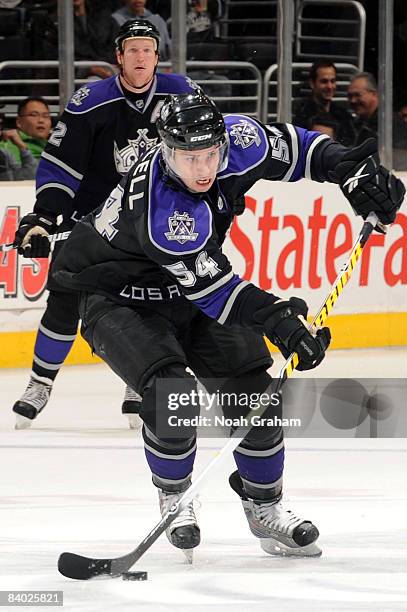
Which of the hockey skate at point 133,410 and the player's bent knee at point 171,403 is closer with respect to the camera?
the player's bent knee at point 171,403

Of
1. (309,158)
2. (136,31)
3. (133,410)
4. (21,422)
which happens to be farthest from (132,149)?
(309,158)

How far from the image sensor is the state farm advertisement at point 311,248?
614 centimetres

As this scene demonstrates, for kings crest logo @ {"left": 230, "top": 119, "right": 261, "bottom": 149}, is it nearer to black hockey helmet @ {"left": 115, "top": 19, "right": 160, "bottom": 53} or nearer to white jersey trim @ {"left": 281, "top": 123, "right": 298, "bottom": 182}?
white jersey trim @ {"left": 281, "top": 123, "right": 298, "bottom": 182}

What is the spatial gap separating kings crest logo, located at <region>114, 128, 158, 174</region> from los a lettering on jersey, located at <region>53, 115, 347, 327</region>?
130cm

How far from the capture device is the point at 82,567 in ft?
9.36

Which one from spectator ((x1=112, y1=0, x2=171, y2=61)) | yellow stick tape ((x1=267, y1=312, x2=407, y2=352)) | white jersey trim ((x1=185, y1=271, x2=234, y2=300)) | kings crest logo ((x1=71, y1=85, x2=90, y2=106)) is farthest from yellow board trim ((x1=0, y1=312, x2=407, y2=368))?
white jersey trim ((x1=185, y1=271, x2=234, y2=300))

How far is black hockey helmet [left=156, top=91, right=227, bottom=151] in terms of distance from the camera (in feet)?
9.38

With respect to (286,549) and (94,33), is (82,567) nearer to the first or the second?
(286,549)

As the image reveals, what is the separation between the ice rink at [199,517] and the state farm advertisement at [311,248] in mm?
1254

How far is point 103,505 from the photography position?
3.63 meters

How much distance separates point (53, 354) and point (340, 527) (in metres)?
1.58

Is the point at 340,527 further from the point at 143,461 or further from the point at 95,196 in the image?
the point at 95,196

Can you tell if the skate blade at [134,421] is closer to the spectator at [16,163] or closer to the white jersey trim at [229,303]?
the spectator at [16,163]

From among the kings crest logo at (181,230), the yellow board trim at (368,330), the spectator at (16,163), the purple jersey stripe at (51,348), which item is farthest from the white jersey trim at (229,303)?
the yellow board trim at (368,330)
